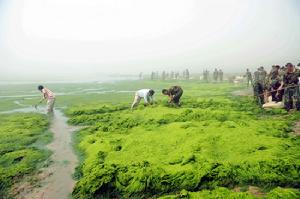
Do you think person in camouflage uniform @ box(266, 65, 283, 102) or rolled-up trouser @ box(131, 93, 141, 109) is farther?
rolled-up trouser @ box(131, 93, 141, 109)

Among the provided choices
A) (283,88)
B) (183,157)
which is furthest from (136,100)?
(183,157)

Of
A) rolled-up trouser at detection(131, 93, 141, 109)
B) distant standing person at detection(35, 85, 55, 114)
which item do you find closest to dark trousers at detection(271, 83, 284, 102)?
rolled-up trouser at detection(131, 93, 141, 109)

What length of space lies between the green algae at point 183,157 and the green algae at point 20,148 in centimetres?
152

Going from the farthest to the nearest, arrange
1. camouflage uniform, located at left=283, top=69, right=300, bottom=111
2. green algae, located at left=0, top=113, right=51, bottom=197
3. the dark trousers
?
the dark trousers → camouflage uniform, located at left=283, top=69, right=300, bottom=111 → green algae, located at left=0, top=113, right=51, bottom=197

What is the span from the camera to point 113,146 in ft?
31.4

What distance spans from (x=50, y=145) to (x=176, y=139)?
489 centimetres

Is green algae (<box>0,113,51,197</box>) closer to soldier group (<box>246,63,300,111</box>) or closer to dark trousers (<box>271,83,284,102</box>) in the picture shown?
soldier group (<box>246,63,300,111</box>)

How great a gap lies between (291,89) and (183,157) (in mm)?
8595

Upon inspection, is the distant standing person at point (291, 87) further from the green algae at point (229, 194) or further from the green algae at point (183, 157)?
the green algae at point (229, 194)

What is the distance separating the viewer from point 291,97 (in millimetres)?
14195

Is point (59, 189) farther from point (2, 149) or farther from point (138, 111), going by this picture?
point (138, 111)

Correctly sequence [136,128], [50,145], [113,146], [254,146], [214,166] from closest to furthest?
1. [214,166]
2. [254,146]
3. [113,146]
4. [50,145]
5. [136,128]

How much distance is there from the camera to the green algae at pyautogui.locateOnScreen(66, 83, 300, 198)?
6.65 metres

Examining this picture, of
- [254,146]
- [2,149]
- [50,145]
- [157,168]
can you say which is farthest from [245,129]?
[2,149]
